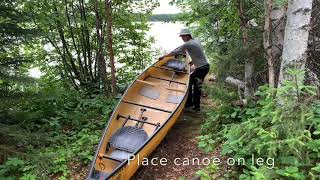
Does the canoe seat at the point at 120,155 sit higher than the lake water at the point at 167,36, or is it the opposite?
the lake water at the point at 167,36

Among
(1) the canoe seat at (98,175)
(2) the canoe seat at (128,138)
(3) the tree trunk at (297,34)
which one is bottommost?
(1) the canoe seat at (98,175)

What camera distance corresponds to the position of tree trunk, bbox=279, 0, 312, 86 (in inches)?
194

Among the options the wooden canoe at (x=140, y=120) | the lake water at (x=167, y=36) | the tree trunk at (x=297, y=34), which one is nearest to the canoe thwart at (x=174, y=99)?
the wooden canoe at (x=140, y=120)

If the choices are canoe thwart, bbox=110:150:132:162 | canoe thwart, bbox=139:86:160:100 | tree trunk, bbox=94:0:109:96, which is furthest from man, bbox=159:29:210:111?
canoe thwart, bbox=110:150:132:162

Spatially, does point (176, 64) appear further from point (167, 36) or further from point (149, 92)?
point (167, 36)

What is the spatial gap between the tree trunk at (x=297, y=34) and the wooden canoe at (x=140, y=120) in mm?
2312

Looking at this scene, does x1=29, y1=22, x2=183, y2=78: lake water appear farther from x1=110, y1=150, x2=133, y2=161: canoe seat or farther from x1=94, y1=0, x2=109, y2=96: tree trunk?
x1=110, y1=150, x2=133, y2=161: canoe seat

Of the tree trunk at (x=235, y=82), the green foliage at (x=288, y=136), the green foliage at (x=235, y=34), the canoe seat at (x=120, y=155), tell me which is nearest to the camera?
the green foliage at (x=288, y=136)

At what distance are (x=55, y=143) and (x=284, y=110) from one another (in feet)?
14.4

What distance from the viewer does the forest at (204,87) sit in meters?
4.30

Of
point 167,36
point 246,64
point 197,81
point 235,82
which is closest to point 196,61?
point 197,81

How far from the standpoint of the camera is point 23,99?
6.77 m

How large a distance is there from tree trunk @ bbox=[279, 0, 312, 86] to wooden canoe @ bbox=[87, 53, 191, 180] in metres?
2.31

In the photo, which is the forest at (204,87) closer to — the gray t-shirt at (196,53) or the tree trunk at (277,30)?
the tree trunk at (277,30)
